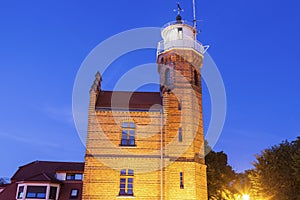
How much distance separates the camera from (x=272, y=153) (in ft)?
89.9

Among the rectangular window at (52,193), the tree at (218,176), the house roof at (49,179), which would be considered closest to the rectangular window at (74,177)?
the house roof at (49,179)

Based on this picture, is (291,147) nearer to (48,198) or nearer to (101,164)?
(101,164)

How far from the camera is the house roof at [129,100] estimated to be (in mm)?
24469

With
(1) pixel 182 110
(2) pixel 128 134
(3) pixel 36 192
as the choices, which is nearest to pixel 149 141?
(2) pixel 128 134

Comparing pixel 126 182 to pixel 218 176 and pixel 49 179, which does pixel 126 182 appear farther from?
pixel 218 176

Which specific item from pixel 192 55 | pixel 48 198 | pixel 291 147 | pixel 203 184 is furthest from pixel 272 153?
pixel 48 198

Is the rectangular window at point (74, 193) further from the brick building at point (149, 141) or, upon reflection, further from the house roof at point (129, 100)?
the house roof at point (129, 100)

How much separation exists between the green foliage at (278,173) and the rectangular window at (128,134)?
12114mm

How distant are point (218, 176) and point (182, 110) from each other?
15476 mm

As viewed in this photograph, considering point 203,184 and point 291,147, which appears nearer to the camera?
point 203,184

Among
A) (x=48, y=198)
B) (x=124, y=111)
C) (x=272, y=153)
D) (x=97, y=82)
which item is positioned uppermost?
(x=97, y=82)

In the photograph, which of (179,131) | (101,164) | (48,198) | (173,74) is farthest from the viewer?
(48,198)

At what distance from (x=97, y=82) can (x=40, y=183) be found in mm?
11042

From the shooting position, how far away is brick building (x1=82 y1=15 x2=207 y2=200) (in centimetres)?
2255
